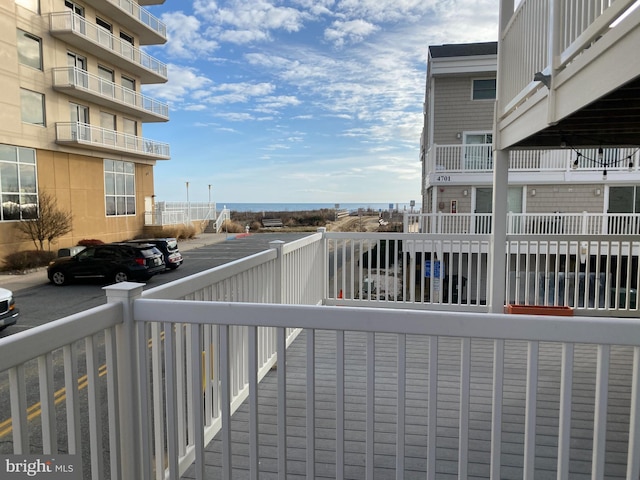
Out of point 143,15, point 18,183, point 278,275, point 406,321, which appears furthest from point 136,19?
point 406,321

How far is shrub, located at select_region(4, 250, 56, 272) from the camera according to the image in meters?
14.4

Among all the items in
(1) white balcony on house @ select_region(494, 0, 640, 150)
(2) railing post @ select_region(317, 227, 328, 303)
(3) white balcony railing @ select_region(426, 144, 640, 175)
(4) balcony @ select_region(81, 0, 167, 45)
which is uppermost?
(4) balcony @ select_region(81, 0, 167, 45)

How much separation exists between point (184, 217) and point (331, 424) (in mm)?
24172

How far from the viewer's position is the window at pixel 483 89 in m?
14.1

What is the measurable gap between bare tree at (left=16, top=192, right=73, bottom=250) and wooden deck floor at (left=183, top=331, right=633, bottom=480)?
15149 mm

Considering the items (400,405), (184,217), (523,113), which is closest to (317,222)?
(184,217)

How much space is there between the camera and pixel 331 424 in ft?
8.56

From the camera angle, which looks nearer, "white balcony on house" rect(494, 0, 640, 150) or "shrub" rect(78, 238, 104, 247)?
"white balcony on house" rect(494, 0, 640, 150)

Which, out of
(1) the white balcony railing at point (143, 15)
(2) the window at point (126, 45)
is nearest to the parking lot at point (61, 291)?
(2) the window at point (126, 45)

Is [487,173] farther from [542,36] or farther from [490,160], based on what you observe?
[542,36]

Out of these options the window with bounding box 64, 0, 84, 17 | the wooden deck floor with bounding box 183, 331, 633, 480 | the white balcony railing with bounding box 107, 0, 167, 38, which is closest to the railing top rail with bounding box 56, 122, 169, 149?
the window with bounding box 64, 0, 84, 17

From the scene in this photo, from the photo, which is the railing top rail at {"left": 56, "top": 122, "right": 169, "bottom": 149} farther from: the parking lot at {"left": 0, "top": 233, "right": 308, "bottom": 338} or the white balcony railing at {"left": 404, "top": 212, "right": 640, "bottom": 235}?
the white balcony railing at {"left": 404, "top": 212, "right": 640, "bottom": 235}

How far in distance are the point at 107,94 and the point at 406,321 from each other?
21.3 meters

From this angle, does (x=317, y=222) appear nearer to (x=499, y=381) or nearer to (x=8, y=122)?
(x=8, y=122)
